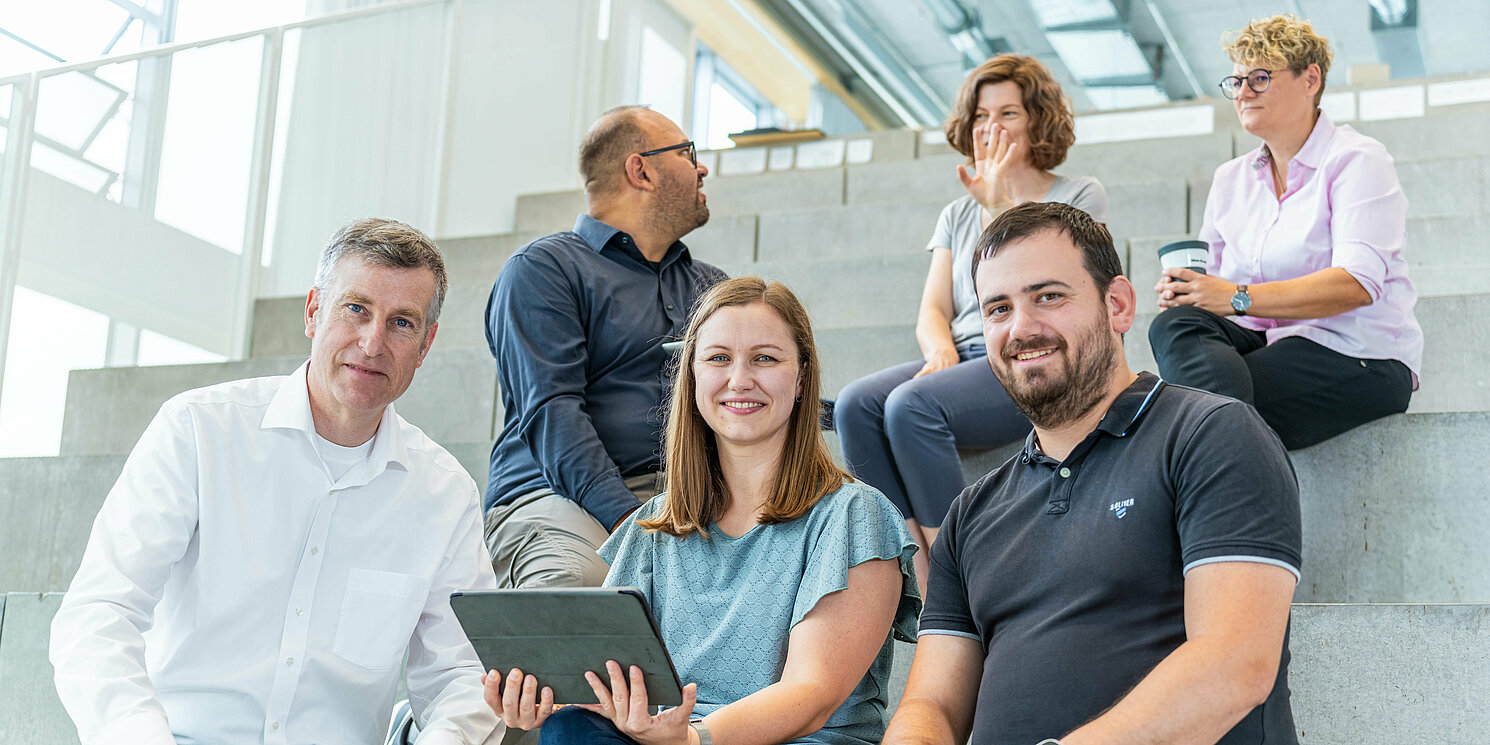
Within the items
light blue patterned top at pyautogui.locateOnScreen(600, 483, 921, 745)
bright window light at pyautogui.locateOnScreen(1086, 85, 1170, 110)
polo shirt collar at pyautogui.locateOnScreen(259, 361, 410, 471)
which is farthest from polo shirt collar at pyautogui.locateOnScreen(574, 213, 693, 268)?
bright window light at pyautogui.locateOnScreen(1086, 85, 1170, 110)

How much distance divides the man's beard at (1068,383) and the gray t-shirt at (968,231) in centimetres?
98

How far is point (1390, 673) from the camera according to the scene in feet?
6.02

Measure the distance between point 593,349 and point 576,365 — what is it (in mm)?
89

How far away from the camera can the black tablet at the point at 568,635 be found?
50.5 inches

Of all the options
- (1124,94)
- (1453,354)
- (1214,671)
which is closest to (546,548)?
(1214,671)

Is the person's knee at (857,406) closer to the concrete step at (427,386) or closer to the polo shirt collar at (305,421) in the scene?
the concrete step at (427,386)

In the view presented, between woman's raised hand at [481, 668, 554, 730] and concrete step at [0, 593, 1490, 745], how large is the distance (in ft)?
3.67

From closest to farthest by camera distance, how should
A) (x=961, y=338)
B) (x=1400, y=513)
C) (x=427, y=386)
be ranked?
(x=1400, y=513) < (x=961, y=338) < (x=427, y=386)

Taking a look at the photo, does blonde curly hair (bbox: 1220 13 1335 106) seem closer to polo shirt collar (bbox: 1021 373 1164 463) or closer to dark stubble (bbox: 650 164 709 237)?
dark stubble (bbox: 650 164 709 237)

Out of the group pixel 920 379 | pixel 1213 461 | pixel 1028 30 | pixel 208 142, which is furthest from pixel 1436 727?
pixel 1028 30

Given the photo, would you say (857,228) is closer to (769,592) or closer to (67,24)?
(769,592)

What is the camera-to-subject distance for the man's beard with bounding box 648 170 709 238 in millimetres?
2553

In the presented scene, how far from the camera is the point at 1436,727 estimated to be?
178cm

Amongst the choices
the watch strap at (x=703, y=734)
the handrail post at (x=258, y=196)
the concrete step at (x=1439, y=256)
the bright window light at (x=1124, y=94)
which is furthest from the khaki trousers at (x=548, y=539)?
the bright window light at (x=1124, y=94)
